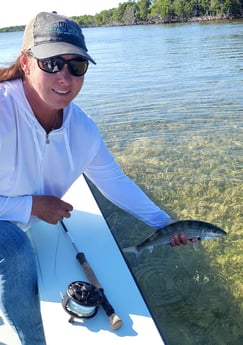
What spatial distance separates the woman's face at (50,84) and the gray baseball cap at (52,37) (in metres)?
0.05

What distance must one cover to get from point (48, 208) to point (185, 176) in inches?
137

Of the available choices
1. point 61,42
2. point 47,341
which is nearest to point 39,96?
point 61,42

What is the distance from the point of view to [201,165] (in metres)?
5.98

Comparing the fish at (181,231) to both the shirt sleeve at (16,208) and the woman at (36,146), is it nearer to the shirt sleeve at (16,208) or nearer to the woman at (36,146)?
the woman at (36,146)

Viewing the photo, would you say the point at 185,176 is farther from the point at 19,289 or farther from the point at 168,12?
the point at 168,12

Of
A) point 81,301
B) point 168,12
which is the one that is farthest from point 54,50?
point 168,12

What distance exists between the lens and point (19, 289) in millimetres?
2102

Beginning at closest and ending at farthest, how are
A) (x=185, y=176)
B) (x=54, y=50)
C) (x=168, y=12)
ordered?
(x=54, y=50), (x=185, y=176), (x=168, y=12)

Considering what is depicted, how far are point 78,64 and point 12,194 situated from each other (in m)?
0.82

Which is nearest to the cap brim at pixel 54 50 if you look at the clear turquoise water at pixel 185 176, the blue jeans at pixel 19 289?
the blue jeans at pixel 19 289

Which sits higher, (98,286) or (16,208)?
(16,208)

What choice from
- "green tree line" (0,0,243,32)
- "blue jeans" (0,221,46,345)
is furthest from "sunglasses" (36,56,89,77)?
"green tree line" (0,0,243,32)

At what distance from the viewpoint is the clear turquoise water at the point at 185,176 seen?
3260 mm

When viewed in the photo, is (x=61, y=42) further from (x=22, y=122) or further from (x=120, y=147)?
(x=120, y=147)
